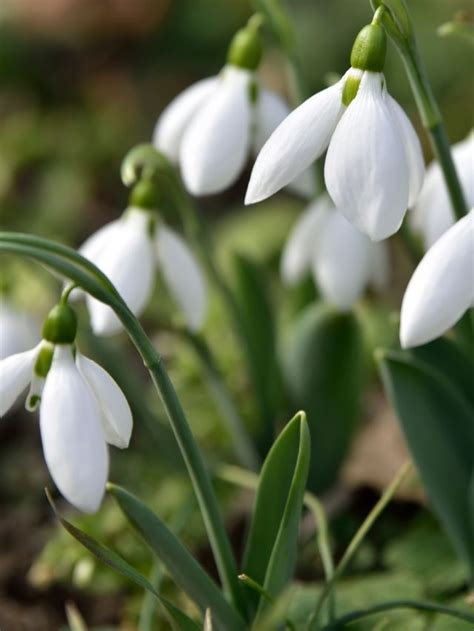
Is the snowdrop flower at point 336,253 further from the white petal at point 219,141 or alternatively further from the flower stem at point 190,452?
the flower stem at point 190,452

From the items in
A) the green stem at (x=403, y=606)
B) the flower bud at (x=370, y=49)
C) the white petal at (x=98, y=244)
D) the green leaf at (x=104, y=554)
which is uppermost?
the flower bud at (x=370, y=49)

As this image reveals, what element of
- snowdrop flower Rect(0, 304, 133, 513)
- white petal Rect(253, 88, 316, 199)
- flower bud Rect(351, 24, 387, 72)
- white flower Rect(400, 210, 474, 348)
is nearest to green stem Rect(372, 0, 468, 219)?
flower bud Rect(351, 24, 387, 72)

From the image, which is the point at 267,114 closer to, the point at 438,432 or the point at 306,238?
the point at 306,238

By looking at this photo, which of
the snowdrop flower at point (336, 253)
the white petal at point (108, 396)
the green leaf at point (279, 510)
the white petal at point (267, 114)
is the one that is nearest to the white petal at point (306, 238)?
the snowdrop flower at point (336, 253)

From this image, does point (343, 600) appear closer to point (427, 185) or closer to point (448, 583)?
point (448, 583)

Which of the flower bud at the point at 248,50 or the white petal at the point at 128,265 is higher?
the flower bud at the point at 248,50

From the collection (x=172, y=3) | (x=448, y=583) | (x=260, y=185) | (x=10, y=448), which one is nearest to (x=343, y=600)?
(x=448, y=583)

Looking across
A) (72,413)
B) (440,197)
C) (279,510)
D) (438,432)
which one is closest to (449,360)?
(438,432)
